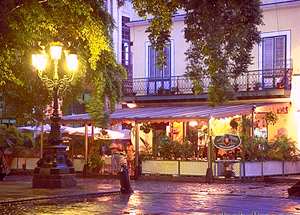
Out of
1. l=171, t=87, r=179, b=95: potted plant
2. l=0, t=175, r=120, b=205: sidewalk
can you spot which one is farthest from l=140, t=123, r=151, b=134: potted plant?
l=0, t=175, r=120, b=205: sidewalk

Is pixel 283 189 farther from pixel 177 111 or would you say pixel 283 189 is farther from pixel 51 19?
pixel 51 19

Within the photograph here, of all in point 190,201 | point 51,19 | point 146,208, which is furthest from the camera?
point 190,201

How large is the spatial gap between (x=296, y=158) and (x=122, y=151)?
7.74m

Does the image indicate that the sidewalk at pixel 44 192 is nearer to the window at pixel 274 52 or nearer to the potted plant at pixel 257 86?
the potted plant at pixel 257 86

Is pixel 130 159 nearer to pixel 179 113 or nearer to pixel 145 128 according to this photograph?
pixel 145 128

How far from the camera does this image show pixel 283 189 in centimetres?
2327

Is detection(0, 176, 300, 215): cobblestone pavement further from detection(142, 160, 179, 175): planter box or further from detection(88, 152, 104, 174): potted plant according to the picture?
detection(88, 152, 104, 174): potted plant

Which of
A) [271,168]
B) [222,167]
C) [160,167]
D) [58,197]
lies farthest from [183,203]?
[271,168]

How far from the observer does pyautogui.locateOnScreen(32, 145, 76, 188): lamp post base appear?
22297mm

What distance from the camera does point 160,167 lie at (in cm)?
2845

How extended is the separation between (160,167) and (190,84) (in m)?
6.18

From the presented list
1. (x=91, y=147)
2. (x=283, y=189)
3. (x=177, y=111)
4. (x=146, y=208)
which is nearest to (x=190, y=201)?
(x=146, y=208)

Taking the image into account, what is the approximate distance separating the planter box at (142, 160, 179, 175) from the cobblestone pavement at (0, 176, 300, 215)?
3185 millimetres

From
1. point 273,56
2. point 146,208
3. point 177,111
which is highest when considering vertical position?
point 273,56
